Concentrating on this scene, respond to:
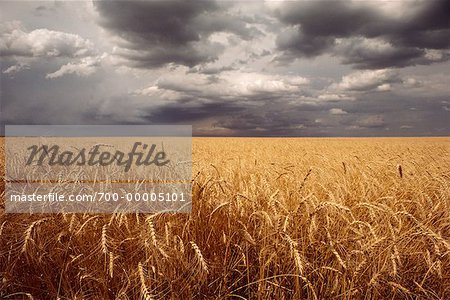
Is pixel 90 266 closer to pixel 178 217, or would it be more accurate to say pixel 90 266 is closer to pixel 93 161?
pixel 178 217

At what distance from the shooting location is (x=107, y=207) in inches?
121

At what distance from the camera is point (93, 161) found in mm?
4590

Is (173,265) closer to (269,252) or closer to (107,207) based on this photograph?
(269,252)

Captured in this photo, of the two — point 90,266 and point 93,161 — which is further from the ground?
point 93,161

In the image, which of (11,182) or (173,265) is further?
(11,182)

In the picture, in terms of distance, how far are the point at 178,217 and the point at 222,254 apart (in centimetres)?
52

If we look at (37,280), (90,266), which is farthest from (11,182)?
(90,266)

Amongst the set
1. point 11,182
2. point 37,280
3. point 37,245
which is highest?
point 11,182

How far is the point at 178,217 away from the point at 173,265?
2.22ft

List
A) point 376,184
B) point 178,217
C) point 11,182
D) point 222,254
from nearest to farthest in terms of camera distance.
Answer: point 222,254, point 178,217, point 11,182, point 376,184

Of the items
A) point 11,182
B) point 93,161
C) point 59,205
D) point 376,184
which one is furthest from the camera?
point 93,161

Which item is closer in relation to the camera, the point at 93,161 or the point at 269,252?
the point at 269,252

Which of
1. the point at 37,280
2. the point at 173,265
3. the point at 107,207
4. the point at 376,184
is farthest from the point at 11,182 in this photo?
the point at 376,184

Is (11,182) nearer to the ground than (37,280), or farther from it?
farther from it
